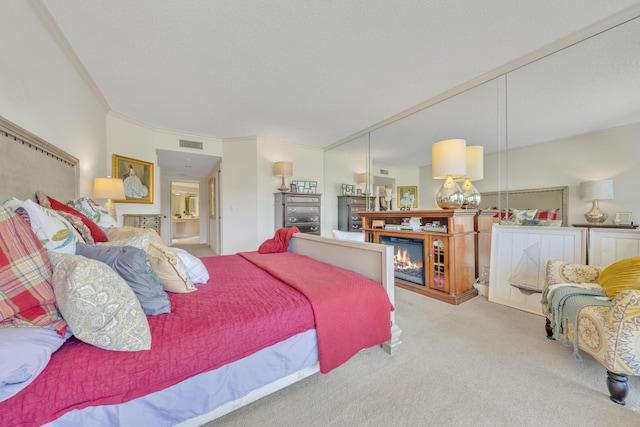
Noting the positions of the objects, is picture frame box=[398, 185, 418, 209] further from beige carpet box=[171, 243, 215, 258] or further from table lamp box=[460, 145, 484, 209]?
beige carpet box=[171, 243, 215, 258]

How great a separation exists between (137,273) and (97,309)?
236mm

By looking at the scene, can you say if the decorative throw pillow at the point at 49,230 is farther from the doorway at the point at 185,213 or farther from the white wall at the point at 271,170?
the doorway at the point at 185,213

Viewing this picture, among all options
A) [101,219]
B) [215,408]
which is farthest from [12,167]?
[215,408]

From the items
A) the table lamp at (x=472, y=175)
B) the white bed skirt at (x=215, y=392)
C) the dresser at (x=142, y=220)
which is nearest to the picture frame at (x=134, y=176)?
the dresser at (x=142, y=220)

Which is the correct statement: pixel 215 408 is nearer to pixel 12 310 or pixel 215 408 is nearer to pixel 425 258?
pixel 12 310

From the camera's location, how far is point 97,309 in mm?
844

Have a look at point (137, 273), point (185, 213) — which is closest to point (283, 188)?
point (137, 273)

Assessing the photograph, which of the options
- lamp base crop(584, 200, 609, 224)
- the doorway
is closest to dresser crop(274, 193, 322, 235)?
lamp base crop(584, 200, 609, 224)

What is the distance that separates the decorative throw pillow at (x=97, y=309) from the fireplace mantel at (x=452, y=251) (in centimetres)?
276

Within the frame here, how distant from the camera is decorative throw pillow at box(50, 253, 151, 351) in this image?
2.74ft

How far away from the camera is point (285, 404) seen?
4.17 ft

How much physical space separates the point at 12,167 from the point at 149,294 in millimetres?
1301

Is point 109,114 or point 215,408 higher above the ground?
point 109,114

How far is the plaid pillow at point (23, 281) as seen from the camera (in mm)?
815
